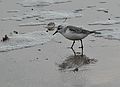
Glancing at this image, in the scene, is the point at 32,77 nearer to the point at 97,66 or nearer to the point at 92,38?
the point at 97,66

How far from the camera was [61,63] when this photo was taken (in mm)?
8500

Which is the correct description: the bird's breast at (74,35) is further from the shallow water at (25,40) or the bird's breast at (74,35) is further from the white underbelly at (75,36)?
the shallow water at (25,40)

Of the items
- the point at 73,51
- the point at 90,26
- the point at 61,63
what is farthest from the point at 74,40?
the point at 90,26

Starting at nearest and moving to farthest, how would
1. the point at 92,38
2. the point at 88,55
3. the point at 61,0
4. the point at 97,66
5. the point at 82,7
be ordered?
the point at 97,66
the point at 88,55
the point at 92,38
the point at 82,7
the point at 61,0

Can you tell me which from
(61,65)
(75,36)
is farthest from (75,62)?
(75,36)

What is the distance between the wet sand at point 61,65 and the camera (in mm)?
7281

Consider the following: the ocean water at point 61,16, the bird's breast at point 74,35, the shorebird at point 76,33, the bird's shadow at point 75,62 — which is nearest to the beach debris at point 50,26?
the ocean water at point 61,16

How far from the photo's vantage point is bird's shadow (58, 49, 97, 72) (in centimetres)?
815

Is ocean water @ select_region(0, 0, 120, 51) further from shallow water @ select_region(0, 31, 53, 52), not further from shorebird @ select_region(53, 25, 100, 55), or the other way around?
shorebird @ select_region(53, 25, 100, 55)

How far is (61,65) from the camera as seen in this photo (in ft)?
27.4

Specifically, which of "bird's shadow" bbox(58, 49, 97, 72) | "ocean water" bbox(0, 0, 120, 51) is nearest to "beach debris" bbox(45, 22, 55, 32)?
"ocean water" bbox(0, 0, 120, 51)

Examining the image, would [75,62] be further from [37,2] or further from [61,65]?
[37,2]

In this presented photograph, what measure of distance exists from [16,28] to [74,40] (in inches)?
107

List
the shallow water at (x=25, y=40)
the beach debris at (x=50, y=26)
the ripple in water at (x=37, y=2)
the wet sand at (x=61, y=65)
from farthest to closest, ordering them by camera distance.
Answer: the ripple in water at (x=37, y=2), the beach debris at (x=50, y=26), the shallow water at (x=25, y=40), the wet sand at (x=61, y=65)
